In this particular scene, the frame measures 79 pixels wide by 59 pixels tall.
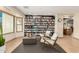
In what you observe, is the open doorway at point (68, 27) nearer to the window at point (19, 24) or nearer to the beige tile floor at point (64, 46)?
the window at point (19, 24)

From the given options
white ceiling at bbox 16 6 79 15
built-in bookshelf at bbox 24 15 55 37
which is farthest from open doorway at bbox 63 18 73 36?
white ceiling at bbox 16 6 79 15

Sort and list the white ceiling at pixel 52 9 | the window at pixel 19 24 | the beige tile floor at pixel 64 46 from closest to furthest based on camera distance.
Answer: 1. the beige tile floor at pixel 64 46
2. the white ceiling at pixel 52 9
3. the window at pixel 19 24

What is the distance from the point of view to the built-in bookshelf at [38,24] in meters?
15.4

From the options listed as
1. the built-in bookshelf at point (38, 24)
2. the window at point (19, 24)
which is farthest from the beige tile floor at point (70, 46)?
the built-in bookshelf at point (38, 24)

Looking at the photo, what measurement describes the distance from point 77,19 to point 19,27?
5765 mm

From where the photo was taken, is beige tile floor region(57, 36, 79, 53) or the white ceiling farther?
the white ceiling

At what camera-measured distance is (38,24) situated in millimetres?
15523

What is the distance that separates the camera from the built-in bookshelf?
15.4 m

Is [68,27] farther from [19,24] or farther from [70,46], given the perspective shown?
[70,46]

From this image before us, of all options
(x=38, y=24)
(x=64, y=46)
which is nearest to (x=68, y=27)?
(x=38, y=24)

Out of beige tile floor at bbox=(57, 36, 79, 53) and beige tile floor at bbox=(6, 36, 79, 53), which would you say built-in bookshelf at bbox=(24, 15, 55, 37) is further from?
beige tile floor at bbox=(6, 36, 79, 53)

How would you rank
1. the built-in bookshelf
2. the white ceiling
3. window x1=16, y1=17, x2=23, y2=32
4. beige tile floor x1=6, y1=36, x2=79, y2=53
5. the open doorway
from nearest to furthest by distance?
beige tile floor x1=6, y1=36, x2=79, y2=53
the white ceiling
window x1=16, y1=17, x2=23, y2=32
the built-in bookshelf
the open doorway
